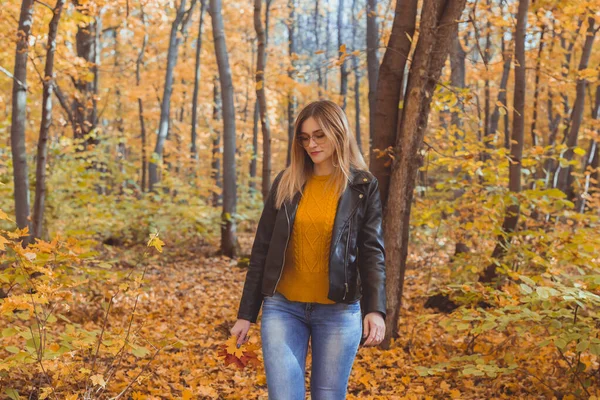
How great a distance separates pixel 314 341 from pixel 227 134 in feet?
29.8

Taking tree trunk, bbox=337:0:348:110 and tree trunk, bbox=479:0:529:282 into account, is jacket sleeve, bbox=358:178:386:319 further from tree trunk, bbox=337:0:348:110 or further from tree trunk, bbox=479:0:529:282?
tree trunk, bbox=479:0:529:282

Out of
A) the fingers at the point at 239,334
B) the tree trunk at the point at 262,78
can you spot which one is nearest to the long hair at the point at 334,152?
the fingers at the point at 239,334

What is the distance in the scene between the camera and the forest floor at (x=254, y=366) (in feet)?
14.2

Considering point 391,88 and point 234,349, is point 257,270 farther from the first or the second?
point 391,88

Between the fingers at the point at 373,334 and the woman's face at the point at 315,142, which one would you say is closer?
the fingers at the point at 373,334

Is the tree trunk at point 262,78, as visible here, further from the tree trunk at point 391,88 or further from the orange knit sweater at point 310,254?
the orange knit sweater at point 310,254

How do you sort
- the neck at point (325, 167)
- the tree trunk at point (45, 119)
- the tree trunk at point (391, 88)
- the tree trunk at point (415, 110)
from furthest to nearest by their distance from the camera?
the tree trunk at point (45, 119)
the tree trunk at point (391, 88)
the tree trunk at point (415, 110)
the neck at point (325, 167)

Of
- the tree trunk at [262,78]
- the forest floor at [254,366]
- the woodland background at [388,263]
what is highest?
the tree trunk at [262,78]

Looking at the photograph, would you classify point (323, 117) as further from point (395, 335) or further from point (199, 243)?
point (199, 243)

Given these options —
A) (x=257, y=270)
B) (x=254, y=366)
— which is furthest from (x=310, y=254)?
(x=254, y=366)

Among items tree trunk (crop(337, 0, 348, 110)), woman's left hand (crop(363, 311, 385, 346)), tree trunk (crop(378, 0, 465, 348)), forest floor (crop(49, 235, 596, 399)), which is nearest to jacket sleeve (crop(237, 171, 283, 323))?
forest floor (crop(49, 235, 596, 399))

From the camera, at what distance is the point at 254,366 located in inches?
107

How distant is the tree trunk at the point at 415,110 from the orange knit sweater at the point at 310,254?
2446 millimetres

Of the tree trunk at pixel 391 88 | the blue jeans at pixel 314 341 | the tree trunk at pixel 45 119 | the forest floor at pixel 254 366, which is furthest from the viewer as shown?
the tree trunk at pixel 45 119
